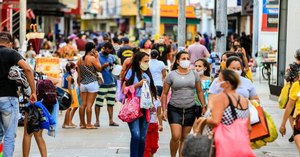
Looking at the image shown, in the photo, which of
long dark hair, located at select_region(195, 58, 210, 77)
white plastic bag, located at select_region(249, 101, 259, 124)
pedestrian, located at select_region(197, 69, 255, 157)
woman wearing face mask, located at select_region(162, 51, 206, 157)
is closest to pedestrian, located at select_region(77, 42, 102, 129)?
long dark hair, located at select_region(195, 58, 210, 77)

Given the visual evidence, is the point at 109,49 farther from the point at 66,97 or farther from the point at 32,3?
the point at 32,3

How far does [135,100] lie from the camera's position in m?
13.0

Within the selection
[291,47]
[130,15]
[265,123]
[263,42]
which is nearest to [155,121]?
[265,123]

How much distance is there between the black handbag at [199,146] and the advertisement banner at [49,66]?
14.3m

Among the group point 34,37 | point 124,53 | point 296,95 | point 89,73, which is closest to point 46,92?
point 296,95

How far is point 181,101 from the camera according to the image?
13008mm

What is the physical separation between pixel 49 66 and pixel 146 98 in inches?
427

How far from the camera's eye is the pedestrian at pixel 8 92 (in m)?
11.9

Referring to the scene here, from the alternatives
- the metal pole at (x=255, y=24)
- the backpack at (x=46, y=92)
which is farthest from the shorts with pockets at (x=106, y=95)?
the metal pole at (x=255, y=24)

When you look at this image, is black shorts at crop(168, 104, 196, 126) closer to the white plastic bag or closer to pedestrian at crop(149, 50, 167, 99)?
the white plastic bag

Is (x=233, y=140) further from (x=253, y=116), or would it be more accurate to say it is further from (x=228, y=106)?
(x=253, y=116)

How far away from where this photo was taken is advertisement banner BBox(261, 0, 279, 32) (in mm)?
34791

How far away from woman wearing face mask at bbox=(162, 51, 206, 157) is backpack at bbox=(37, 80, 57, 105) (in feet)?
5.37

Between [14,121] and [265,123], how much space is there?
11.8 feet
